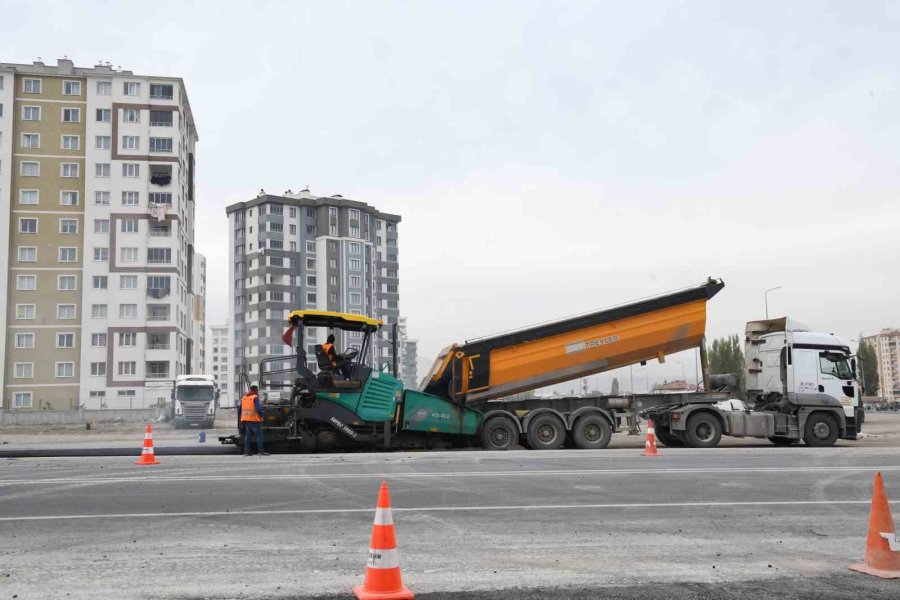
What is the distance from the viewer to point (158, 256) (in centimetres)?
7075

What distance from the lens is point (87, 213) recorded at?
6944cm

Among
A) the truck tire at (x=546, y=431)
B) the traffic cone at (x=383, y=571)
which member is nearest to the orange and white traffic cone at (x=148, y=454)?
the truck tire at (x=546, y=431)

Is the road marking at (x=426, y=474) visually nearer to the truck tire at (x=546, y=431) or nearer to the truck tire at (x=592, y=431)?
the truck tire at (x=592, y=431)

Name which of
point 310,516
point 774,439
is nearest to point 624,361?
point 774,439

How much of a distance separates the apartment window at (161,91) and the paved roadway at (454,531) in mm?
63903

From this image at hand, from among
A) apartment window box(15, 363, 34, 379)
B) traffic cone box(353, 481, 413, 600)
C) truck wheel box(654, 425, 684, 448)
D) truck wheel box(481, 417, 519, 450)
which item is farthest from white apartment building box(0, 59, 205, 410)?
traffic cone box(353, 481, 413, 600)

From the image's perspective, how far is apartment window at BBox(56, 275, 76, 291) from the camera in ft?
225

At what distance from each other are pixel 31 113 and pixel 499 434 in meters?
64.6

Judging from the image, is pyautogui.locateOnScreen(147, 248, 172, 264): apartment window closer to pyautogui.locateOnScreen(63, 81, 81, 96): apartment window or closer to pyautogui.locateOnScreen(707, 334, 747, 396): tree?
pyautogui.locateOnScreen(63, 81, 81, 96): apartment window

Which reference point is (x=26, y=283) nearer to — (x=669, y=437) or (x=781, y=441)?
(x=669, y=437)

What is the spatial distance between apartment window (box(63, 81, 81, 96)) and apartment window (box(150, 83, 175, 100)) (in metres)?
6.07

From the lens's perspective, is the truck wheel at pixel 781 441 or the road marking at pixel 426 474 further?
the truck wheel at pixel 781 441

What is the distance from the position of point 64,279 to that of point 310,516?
222ft

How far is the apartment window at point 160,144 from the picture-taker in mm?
71188
